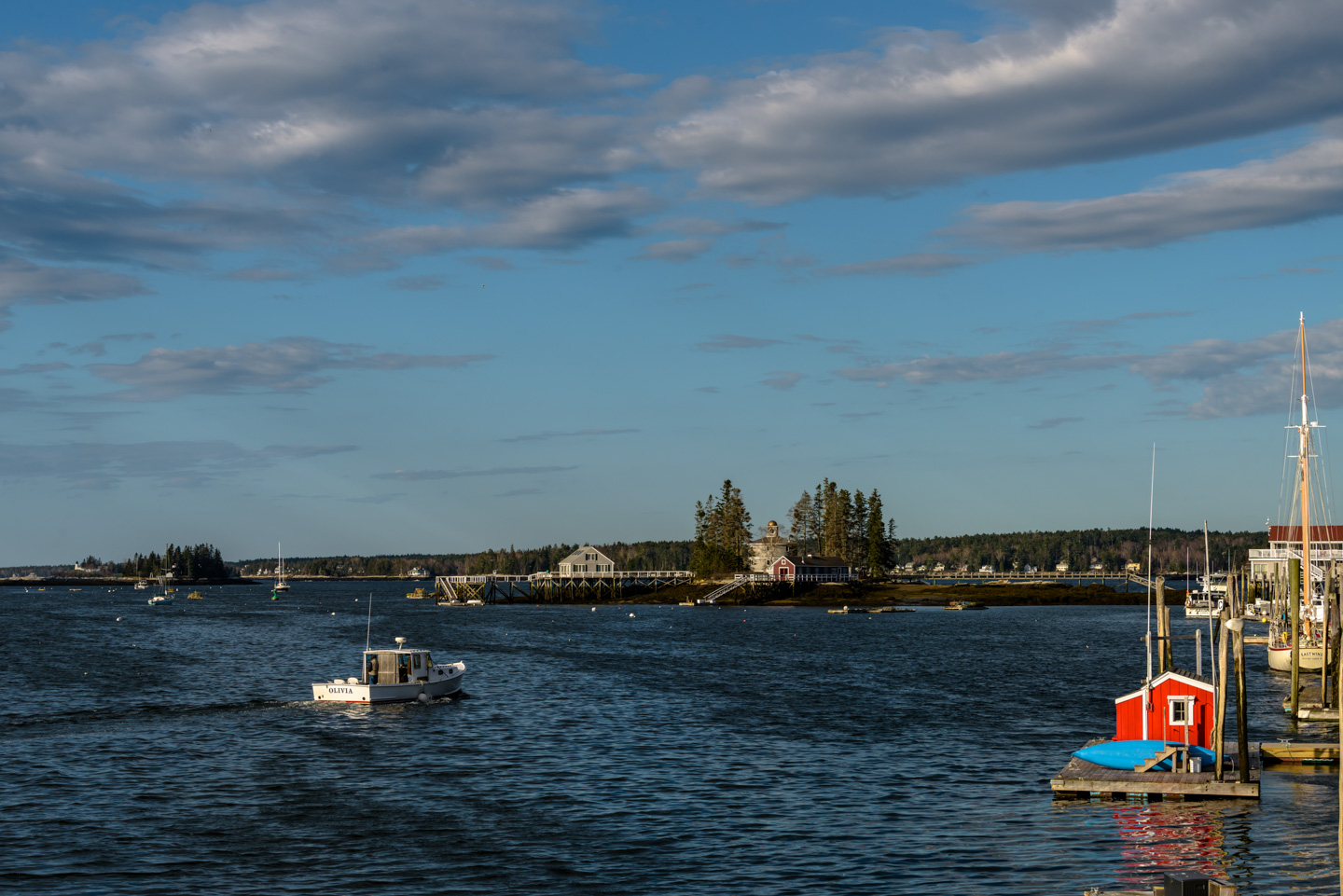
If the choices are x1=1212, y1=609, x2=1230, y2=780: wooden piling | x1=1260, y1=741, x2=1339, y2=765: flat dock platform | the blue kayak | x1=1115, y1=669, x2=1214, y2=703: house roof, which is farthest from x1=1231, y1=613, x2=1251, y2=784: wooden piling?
x1=1260, y1=741, x2=1339, y2=765: flat dock platform

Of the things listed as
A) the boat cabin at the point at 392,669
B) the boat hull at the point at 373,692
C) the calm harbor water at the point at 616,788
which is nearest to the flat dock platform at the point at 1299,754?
the calm harbor water at the point at 616,788

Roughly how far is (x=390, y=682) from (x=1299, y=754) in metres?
44.8

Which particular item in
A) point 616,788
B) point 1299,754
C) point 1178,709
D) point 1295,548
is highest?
point 1295,548

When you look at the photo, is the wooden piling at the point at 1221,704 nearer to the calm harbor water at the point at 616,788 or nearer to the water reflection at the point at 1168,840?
the calm harbor water at the point at 616,788

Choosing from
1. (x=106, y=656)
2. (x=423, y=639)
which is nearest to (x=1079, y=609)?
(x=423, y=639)

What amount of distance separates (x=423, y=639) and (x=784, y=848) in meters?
88.5

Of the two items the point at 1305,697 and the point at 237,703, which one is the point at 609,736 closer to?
the point at 237,703

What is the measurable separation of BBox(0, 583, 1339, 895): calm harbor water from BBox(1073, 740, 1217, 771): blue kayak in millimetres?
2027

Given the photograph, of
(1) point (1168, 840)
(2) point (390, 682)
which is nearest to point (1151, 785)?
(1) point (1168, 840)

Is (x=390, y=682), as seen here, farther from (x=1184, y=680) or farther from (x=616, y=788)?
(x=1184, y=680)

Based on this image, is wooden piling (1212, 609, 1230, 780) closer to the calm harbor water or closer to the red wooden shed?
the calm harbor water

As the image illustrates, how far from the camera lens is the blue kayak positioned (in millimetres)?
39812

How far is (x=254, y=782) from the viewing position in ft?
142

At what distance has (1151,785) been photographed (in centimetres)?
3831
